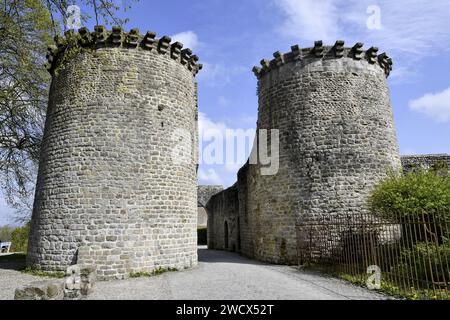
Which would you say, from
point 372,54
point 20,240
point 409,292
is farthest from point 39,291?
point 20,240

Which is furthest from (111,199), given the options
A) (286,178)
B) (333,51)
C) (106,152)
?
(333,51)

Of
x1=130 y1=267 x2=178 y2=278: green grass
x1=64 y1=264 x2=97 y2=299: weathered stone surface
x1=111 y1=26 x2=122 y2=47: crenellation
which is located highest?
x1=111 y1=26 x2=122 y2=47: crenellation

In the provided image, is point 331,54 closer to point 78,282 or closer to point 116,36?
point 116,36

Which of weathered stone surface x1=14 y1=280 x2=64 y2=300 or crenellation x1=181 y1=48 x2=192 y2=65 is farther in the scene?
crenellation x1=181 y1=48 x2=192 y2=65

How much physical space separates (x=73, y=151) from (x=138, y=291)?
16.9ft

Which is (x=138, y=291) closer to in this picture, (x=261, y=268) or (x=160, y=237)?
(x=160, y=237)

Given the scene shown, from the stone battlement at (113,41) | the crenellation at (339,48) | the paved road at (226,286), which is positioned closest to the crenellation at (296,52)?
the crenellation at (339,48)

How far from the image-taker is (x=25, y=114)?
44.9ft

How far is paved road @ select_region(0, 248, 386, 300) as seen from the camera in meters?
6.82

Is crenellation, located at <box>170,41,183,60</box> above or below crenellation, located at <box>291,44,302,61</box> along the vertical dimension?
below

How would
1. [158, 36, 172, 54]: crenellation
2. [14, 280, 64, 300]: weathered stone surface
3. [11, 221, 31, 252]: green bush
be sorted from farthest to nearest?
[11, 221, 31, 252]: green bush, [158, 36, 172, 54]: crenellation, [14, 280, 64, 300]: weathered stone surface

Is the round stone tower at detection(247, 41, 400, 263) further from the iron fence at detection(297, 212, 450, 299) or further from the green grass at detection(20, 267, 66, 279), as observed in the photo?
the green grass at detection(20, 267, 66, 279)

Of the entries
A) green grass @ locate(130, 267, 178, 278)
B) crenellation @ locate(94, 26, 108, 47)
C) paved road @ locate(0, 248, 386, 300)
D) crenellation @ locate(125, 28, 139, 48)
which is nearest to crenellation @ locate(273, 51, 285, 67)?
crenellation @ locate(125, 28, 139, 48)

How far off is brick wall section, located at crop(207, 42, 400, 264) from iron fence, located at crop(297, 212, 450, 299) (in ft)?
2.19
